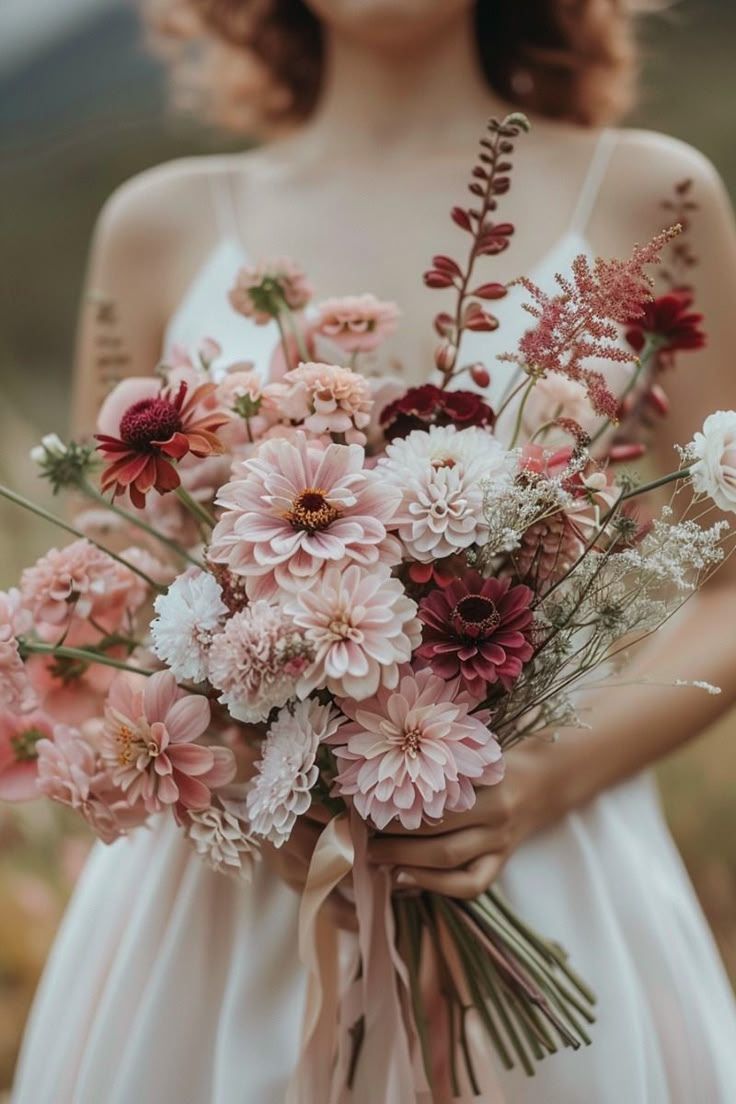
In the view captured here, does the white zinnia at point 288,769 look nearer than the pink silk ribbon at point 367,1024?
Yes

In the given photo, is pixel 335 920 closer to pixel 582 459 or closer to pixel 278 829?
pixel 278 829

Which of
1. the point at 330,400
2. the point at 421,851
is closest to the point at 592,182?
the point at 330,400

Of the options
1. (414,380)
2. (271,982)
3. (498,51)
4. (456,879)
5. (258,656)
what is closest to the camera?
(258,656)

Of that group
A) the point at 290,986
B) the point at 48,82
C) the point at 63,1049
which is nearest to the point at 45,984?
the point at 63,1049

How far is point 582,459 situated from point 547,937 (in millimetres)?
474

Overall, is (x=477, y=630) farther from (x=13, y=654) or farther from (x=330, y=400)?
(x=13, y=654)

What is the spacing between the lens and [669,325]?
2.93 feet

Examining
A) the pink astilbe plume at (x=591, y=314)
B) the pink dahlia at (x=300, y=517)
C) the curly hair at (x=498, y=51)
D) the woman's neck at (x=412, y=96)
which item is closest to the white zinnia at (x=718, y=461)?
the pink astilbe plume at (x=591, y=314)

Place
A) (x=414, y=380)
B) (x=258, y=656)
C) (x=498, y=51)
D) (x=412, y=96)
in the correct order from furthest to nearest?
(x=498, y=51), (x=412, y=96), (x=414, y=380), (x=258, y=656)

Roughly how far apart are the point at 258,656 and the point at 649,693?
494mm

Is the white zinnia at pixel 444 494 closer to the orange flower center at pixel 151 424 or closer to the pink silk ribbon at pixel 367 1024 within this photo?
the orange flower center at pixel 151 424

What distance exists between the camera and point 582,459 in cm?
67

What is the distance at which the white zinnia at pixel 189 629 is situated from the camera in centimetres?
69

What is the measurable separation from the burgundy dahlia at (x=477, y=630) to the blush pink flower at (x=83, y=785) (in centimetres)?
24
